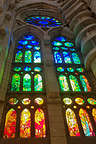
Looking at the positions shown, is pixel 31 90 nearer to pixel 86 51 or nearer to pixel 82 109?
pixel 82 109

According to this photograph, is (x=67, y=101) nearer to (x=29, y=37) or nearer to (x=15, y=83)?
(x=15, y=83)

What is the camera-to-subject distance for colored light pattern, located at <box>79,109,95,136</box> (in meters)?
4.19

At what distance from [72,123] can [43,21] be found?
7.93 metres

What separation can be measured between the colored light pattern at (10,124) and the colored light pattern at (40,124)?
653 millimetres

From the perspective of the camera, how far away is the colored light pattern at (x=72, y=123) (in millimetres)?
4199

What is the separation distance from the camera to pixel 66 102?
16.5 ft

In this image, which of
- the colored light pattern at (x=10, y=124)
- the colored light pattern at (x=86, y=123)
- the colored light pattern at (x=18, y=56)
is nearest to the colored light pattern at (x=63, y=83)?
the colored light pattern at (x=86, y=123)

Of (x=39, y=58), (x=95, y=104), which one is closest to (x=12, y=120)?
(x=95, y=104)

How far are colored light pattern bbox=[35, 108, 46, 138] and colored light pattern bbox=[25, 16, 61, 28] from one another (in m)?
6.78

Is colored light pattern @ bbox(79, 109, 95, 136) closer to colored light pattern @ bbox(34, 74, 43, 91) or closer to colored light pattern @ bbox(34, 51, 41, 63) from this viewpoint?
colored light pattern @ bbox(34, 74, 43, 91)

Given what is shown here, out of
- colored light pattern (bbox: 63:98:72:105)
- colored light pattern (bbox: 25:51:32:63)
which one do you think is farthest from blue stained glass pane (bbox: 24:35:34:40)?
colored light pattern (bbox: 63:98:72:105)

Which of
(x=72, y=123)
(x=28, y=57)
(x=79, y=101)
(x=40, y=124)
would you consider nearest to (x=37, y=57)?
(x=28, y=57)

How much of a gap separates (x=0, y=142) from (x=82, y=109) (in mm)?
2666

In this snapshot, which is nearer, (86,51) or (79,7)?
(86,51)
